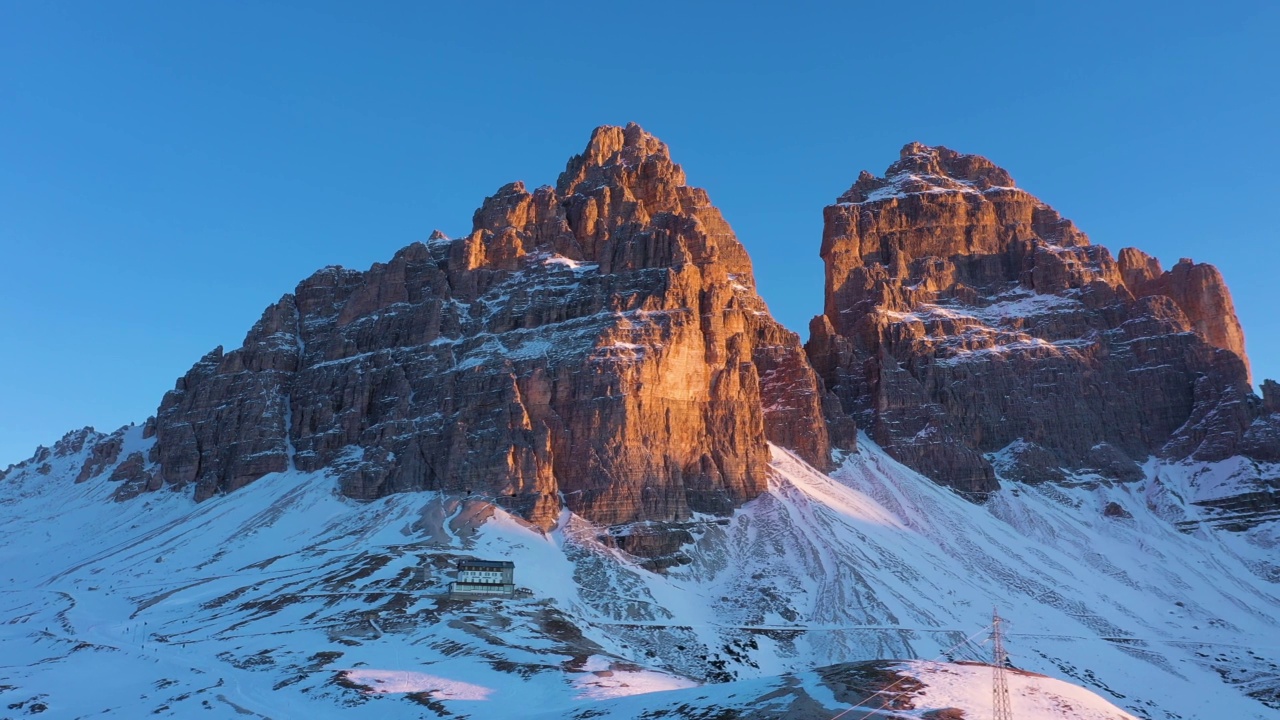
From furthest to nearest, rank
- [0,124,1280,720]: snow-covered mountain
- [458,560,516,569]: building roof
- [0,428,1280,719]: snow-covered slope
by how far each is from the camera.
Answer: [458,560,516,569]: building roof, [0,124,1280,720]: snow-covered mountain, [0,428,1280,719]: snow-covered slope

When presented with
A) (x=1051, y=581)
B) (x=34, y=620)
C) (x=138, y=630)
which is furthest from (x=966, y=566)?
(x=34, y=620)

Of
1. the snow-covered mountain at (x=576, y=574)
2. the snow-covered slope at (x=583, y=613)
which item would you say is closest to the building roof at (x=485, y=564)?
the snow-covered mountain at (x=576, y=574)

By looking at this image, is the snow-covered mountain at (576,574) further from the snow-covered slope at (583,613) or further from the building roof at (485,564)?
the building roof at (485,564)

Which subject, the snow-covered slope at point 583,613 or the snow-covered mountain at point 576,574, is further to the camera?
the snow-covered mountain at point 576,574

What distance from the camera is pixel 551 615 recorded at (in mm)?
125250

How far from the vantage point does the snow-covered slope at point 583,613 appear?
8931 centimetres

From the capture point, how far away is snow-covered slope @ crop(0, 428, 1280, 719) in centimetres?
8931

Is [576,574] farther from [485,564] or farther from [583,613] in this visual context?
[485,564]

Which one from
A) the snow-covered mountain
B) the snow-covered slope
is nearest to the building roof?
the snow-covered mountain

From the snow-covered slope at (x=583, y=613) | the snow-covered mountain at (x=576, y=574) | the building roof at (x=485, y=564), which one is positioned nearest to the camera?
the snow-covered slope at (x=583, y=613)

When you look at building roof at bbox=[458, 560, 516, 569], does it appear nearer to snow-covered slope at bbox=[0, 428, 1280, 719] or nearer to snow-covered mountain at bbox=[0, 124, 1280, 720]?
snow-covered mountain at bbox=[0, 124, 1280, 720]

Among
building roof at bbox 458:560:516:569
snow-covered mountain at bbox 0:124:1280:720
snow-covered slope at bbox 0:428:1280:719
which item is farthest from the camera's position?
building roof at bbox 458:560:516:569

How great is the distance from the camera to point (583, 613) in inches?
5379

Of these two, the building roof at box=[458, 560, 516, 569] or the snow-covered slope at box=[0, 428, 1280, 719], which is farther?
the building roof at box=[458, 560, 516, 569]
